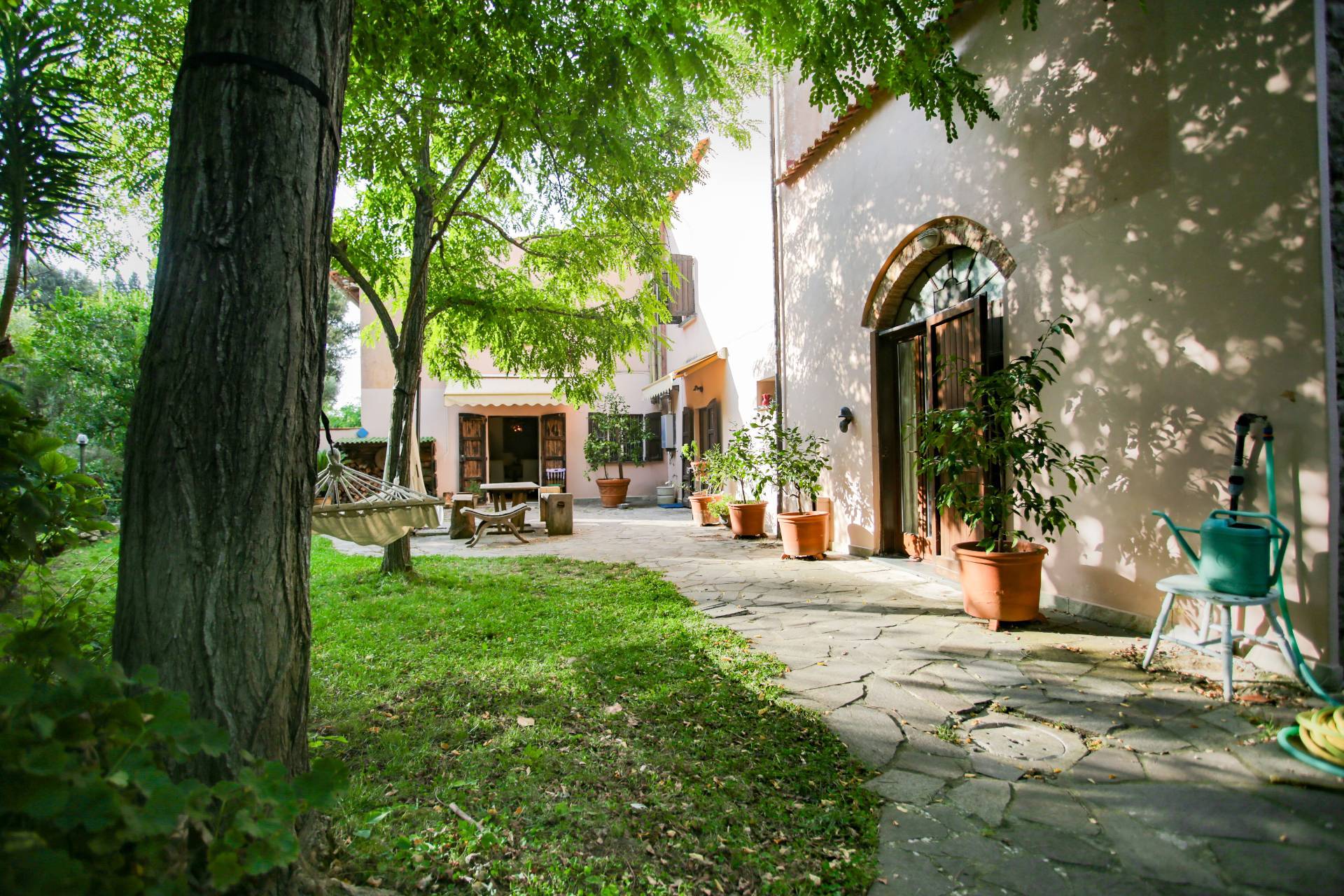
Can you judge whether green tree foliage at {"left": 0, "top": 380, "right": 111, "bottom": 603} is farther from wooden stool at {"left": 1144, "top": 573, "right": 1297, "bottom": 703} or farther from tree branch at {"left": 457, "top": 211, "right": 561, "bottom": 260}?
tree branch at {"left": 457, "top": 211, "right": 561, "bottom": 260}

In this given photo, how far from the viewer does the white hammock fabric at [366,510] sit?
514cm

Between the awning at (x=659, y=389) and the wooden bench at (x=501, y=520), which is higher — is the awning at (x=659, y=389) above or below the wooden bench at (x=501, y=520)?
above

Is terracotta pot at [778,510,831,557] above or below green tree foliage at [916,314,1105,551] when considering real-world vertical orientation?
below

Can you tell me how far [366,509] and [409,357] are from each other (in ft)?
5.52

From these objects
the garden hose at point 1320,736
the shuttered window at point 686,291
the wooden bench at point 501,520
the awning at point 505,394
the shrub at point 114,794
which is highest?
the shuttered window at point 686,291

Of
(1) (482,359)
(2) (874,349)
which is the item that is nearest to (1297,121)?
(2) (874,349)

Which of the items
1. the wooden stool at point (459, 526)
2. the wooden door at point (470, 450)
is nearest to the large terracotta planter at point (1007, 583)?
the wooden stool at point (459, 526)

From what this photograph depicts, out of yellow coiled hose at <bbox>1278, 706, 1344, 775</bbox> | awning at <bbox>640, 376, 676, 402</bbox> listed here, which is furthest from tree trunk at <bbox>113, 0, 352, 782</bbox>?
awning at <bbox>640, 376, 676, 402</bbox>

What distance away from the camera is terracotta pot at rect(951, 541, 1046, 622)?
4.27 metres

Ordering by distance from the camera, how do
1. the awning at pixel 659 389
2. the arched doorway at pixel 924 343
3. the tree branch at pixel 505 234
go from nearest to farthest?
the arched doorway at pixel 924 343 → the tree branch at pixel 505 234 → the awning at pixel 659 389

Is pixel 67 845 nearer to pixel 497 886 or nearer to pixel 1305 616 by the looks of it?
pixel 497 886

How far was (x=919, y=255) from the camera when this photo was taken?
6012 millimetres

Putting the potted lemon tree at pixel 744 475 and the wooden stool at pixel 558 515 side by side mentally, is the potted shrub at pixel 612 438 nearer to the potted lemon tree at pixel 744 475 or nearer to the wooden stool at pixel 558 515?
the wooden stool at pixel 558 515

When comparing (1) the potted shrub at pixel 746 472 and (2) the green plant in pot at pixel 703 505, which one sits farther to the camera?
(2) the green plant in pot at pixel 703 505
